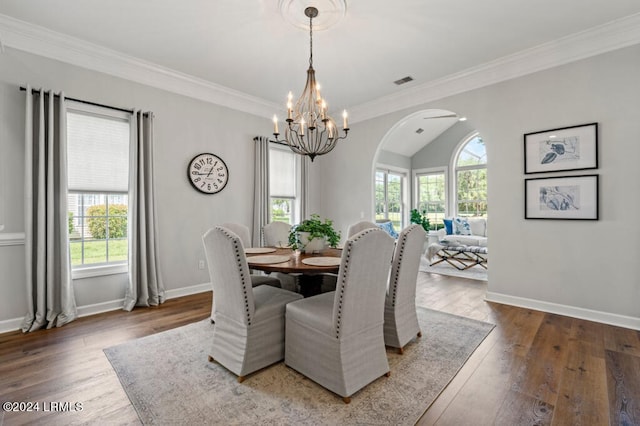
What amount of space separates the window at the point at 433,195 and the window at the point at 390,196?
490 millimetres

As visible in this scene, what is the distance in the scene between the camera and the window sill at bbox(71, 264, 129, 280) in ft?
10.4

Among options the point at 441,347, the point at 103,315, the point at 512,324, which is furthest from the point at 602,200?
the point at 103,315

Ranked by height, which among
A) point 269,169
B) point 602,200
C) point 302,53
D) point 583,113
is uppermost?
point 302,53

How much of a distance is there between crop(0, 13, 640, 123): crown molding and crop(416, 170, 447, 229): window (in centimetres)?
425

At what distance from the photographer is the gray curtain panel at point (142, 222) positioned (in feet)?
11.3

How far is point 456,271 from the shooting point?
5.50 meters

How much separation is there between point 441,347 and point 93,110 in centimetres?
419

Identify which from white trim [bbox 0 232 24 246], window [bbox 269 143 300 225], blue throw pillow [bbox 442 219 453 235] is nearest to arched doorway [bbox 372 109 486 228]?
blue throw pillow [bbox 442 219 453 235]

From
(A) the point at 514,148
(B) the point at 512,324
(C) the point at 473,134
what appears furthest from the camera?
(C) the point at 473,134

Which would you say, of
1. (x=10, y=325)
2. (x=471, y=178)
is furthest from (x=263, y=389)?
(x=471, y=178)

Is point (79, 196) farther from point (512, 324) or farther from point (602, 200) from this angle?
point (602, 200)

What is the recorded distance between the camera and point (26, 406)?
5.64ft

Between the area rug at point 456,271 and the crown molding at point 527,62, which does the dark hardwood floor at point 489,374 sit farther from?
the crown molding at point 527,62

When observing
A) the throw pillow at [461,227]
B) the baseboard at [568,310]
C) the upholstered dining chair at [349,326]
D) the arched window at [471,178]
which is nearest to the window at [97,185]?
the upholstered dining chair at [349,326]
